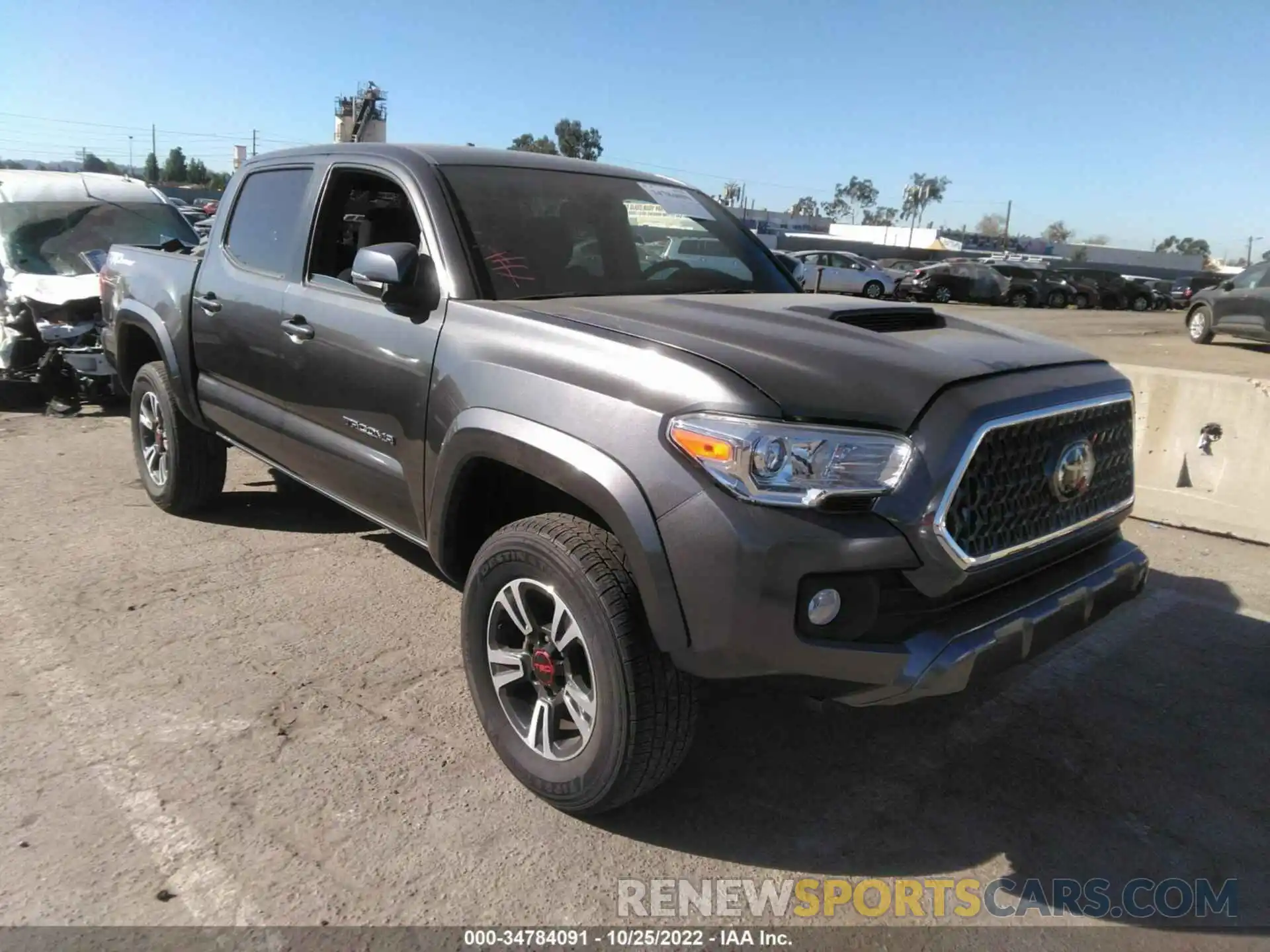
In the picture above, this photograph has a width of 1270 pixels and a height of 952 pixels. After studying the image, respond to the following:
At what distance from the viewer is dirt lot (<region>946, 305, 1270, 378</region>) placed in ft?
53.7

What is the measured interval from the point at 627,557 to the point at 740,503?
381mm

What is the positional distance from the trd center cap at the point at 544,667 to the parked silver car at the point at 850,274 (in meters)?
26.8

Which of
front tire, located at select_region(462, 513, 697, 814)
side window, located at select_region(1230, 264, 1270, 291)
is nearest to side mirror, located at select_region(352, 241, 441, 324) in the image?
front tire, located at select_region(462, 513, 697, 814)

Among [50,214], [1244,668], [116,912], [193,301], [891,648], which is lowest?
[116,912]

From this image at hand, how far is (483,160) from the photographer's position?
3.78m

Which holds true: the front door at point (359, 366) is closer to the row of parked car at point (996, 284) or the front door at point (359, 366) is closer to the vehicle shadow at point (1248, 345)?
the vehicle shadow at point (1248, 345)

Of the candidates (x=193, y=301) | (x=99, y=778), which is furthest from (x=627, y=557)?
(x=193, y=301)

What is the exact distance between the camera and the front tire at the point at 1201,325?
64.2ft

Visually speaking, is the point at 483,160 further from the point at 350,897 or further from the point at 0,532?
the point at 0,532

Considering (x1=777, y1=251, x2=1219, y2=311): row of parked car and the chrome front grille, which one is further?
(x1=777, y1=251, x2=1219, y2=311): row of parked car

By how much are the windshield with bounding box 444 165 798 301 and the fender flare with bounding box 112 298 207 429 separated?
2286 millimetres

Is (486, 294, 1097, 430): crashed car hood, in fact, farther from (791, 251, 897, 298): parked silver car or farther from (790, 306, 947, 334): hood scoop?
(791, 251, 897, 298): parked silver car

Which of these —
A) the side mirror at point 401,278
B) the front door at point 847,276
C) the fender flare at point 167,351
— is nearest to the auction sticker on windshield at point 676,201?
the side mirror at point 401,278

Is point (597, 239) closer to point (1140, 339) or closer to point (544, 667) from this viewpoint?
point (544, 667)
